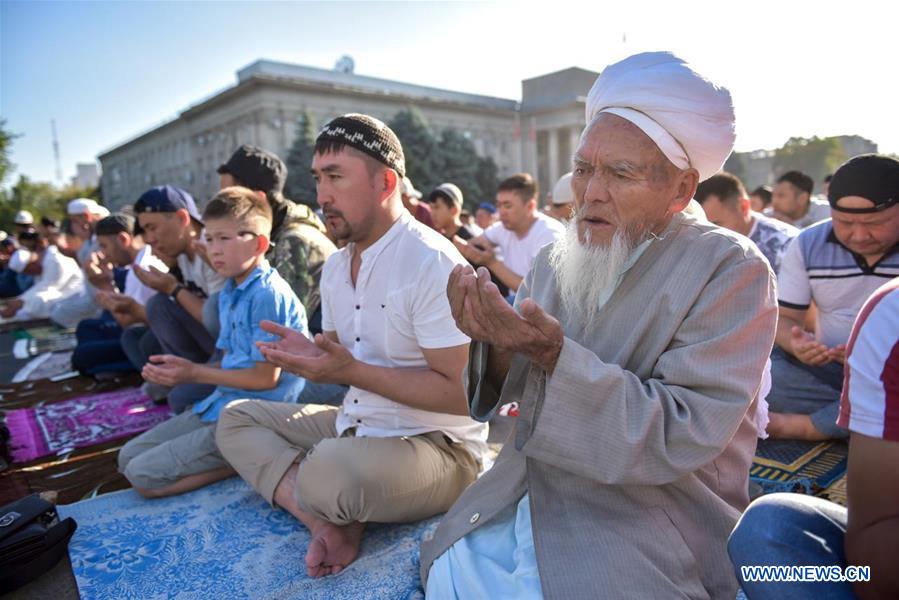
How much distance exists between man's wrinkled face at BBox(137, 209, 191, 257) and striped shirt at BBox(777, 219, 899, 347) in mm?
3968

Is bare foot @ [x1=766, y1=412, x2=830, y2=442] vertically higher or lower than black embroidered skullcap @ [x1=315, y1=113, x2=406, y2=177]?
lower

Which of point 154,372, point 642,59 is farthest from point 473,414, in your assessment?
point 154,372

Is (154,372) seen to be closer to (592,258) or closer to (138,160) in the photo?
(592,258)

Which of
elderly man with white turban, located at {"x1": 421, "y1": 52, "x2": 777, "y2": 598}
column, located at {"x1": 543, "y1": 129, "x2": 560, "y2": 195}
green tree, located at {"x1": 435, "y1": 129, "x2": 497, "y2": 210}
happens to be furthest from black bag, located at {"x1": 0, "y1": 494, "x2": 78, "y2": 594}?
column, located at {"x1": 543, "y1": 129, "x2": 560, "y2": 195}

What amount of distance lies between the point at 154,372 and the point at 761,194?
1085 centimetres

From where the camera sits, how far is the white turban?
155 cm

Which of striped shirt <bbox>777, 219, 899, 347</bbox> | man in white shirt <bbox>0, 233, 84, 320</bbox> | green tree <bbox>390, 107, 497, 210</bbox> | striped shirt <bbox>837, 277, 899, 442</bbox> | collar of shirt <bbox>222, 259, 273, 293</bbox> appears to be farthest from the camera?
green tree <bbox>390, 107, 497, 210</bbox>

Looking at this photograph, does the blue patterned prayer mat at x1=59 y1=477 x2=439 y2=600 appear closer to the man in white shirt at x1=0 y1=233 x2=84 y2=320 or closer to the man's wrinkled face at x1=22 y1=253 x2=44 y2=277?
the man in white shirt at x1=0 y1=233 x2=84 y2=320

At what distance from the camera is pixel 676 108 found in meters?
1.54

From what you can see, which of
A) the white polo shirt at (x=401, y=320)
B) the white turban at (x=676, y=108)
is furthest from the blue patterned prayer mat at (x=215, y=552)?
the white turban at (x=676, y=108)

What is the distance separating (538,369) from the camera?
151cm

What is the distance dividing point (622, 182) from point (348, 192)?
4.08 feet

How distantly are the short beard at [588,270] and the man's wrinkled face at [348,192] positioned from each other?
1.01 meters

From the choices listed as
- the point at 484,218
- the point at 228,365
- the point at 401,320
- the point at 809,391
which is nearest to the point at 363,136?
the point at 401,320
